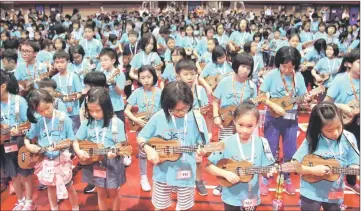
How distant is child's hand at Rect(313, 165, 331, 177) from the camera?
2.92 m

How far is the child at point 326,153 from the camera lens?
9.69 feet

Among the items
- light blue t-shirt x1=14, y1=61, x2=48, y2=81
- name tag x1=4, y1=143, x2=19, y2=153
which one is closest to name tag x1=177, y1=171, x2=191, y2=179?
Result: name tag x1=4, y1=143, x2=19, y2=153

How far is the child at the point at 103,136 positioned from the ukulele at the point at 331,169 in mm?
1761

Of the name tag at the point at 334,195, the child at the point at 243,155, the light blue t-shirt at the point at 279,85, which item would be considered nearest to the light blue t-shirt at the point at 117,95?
the light blue t-shirt at the point at 279,85

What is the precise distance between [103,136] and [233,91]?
1.68 meters

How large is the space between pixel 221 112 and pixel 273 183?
1.44 m

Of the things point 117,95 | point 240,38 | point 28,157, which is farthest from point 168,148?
point 240,38

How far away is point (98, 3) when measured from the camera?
86.5 feet

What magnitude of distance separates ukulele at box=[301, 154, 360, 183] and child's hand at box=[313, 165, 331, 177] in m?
0.04

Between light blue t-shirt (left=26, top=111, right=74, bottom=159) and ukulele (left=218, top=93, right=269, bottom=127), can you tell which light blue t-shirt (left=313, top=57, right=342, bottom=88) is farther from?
light blue t-shirt (left=26, top=111, right=74, bottom=159)

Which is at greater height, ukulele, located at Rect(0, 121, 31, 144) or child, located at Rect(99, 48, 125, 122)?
child, located at Rect(99, 48, 125, 122)

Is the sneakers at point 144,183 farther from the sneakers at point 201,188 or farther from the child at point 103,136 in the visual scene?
the child at point 103,136

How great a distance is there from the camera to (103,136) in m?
3.59

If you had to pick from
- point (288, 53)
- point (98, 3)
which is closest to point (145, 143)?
point (288, 53)
